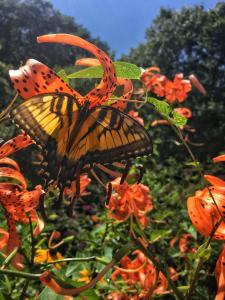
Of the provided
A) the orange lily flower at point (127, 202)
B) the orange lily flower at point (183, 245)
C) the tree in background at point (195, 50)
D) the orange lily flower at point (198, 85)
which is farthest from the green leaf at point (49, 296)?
the tree in background at point (195, 50)

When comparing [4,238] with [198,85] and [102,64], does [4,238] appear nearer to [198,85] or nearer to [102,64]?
[102,64]

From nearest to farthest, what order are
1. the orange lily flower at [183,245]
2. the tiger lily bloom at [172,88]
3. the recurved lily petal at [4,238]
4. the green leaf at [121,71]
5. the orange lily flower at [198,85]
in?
the green leaf at [121,71] → the recurved lily petal at [4,238] → the orange lily flower at [198,85] → the orange lily flower at [183,245] → the tiger lily bloom at [172,88]

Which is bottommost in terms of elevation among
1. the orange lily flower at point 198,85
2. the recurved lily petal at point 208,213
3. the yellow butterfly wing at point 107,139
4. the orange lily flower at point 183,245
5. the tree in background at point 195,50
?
the orange lily flower at point 183,245

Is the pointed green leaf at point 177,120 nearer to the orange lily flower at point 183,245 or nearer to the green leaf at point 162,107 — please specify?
the green leaf at point 162,107

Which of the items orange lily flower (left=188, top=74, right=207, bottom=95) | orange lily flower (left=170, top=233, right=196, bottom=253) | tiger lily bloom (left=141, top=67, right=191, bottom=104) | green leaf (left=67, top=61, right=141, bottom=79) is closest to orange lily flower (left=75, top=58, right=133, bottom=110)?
green leaf (left=67, top=61, right=141, bottom=79)

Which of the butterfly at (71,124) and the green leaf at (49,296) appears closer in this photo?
the butterfly at (71,124)

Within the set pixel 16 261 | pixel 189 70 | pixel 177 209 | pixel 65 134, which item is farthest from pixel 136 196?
pixel 189 70

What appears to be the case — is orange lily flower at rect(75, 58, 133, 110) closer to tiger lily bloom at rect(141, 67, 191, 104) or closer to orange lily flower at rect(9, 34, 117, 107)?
orange lily flower at rect(9, 34, 117, 107)
